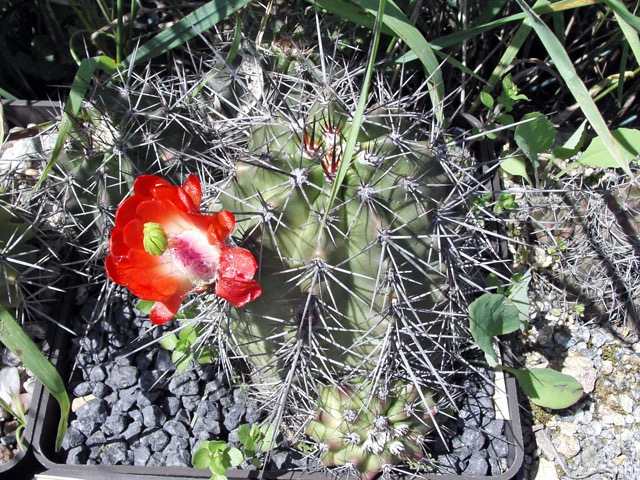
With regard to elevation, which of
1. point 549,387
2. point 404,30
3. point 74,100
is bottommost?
point 549,387

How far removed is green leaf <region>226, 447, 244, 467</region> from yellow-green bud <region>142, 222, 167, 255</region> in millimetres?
523

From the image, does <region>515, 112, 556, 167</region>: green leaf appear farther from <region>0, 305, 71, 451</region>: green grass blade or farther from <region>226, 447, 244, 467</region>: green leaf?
<region>0, 305, 71, 451</region>: green grass blade

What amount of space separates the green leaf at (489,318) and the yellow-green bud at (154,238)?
1.77 ft

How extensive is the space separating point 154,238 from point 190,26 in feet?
1.75

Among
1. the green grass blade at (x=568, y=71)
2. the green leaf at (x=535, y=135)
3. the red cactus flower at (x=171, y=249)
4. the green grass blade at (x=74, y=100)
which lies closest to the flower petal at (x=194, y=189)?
the red cactus flower at (x=171, y=249)

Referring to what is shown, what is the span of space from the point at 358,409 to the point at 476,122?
2.47 ft

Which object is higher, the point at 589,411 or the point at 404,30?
the point at 404,30

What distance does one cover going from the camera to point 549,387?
1.28m

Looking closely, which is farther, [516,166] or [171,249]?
[516,166]

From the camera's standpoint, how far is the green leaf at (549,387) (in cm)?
127

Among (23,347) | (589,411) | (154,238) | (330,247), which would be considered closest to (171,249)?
(154,238)

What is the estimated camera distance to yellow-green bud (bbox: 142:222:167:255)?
2.74ft

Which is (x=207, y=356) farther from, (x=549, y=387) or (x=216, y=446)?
(x=549, y=387)

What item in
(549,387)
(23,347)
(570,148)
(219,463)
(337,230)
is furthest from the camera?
(570,148)
